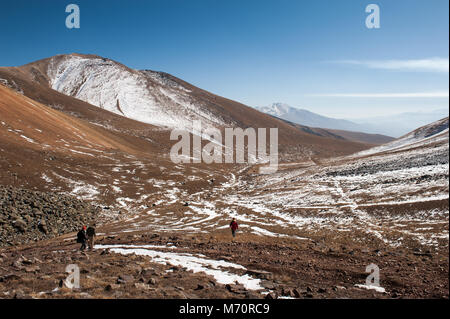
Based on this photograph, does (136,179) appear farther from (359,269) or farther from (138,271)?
(359,269)

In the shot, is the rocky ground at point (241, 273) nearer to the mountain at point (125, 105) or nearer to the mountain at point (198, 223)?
the mountain at point (198, 223)

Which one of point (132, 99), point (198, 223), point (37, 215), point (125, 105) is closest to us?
point (37, 215)

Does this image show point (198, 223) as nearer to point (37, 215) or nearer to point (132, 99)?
point (37, 215)

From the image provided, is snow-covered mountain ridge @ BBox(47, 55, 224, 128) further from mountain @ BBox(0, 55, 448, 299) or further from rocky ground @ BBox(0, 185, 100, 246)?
rocky ground @ BBox(0, 185, 100, 246)

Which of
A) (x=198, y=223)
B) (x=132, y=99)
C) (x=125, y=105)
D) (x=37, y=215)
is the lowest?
(x=198, y=223)

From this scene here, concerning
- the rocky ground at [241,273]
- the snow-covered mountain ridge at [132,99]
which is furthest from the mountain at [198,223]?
the snow-covered mountain ridge at [132,99]

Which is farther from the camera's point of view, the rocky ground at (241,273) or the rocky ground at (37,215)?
the rocky ground at (37,215)

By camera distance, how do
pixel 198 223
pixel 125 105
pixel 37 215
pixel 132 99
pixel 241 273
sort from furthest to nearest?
1. pixel 132 99
2. pixel 125 105
3. pixel 198 223
4. pixel 37 215
5. pixel 241 273

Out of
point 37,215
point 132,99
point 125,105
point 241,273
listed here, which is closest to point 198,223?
point 37,215

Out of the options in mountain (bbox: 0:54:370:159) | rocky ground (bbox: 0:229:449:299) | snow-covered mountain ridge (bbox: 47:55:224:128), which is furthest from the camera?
snow-covered mountain ridge (bbox: 47:55:224:128)

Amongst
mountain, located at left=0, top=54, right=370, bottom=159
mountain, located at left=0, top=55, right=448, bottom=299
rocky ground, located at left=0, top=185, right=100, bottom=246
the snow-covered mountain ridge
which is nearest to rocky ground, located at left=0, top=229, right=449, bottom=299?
mountain, located at left=0, top=55, right=448, bottom=299

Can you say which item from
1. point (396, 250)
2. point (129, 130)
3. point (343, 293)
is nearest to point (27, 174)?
point (343, 293)
